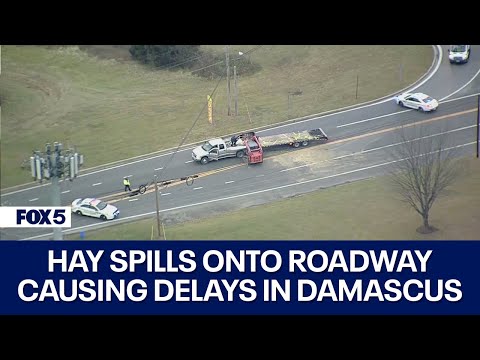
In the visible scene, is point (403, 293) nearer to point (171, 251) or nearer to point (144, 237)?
point (171, 251)

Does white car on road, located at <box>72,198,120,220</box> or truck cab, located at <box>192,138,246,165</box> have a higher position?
truck cab, located at <box>192,138,246,165</box>

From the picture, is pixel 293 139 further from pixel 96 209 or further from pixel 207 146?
pixel 96 209

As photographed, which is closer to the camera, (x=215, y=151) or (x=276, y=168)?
(x=276, y=168)

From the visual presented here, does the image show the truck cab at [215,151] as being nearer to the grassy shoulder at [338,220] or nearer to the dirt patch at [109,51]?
the grassy shoulder at [338,220]

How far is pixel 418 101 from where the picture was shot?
78562mm

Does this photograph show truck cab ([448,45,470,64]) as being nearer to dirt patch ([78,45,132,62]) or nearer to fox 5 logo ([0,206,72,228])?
dirt patch ([78,45,132,62])

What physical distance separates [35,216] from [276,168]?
717 inches

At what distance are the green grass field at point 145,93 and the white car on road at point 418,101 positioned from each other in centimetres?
248

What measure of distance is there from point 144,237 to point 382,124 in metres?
21.4

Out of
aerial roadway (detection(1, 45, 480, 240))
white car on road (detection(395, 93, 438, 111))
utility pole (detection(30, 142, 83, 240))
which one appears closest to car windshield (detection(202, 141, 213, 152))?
aerial roadway (detection(1, 45, 480, 240))

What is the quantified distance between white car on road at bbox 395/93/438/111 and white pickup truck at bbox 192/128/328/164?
699 cm

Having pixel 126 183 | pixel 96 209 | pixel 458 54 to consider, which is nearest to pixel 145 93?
pixel 126 183

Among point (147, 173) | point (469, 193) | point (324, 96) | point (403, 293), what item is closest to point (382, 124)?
point (324, 96)

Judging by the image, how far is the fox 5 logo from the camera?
59.2 m
